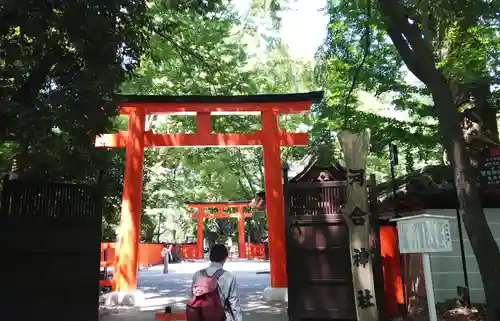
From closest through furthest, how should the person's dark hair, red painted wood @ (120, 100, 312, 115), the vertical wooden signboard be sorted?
the person's dark hair
the vertical wooden signboard
red painted wood @ (120, 100, 312, 115)

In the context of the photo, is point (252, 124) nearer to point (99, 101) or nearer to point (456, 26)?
point (456, 26)

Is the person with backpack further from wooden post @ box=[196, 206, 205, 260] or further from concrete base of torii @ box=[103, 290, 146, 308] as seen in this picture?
wooden post @ box=[196, 206, 205, 260]

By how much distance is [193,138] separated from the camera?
10.8 meters

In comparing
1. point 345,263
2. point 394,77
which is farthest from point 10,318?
point 394,77

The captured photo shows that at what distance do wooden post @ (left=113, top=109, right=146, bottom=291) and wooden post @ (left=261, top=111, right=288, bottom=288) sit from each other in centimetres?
312

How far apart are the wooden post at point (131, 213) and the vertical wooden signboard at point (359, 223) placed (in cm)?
544

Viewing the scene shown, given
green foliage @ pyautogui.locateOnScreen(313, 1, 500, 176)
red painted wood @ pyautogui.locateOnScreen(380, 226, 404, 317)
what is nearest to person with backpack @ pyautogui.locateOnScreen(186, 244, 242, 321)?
green foliage @ pyautogui.locateOnScreen(313, 1, 500, 176)

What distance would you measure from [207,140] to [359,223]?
5.45 m

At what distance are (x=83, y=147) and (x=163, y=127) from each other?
13065 millimetres

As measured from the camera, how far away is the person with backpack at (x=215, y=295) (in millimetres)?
3531

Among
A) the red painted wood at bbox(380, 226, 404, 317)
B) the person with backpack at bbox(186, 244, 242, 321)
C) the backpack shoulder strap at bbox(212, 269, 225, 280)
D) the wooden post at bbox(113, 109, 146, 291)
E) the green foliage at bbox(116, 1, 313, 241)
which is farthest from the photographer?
the green foliage at bbox(116, 1, 313, 241)

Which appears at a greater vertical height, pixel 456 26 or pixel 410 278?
pixel 456 26

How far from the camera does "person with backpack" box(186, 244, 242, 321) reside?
3531 millimetres

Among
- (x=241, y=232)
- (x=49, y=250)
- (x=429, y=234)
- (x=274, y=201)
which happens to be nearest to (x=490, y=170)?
(x=429, y=234)
